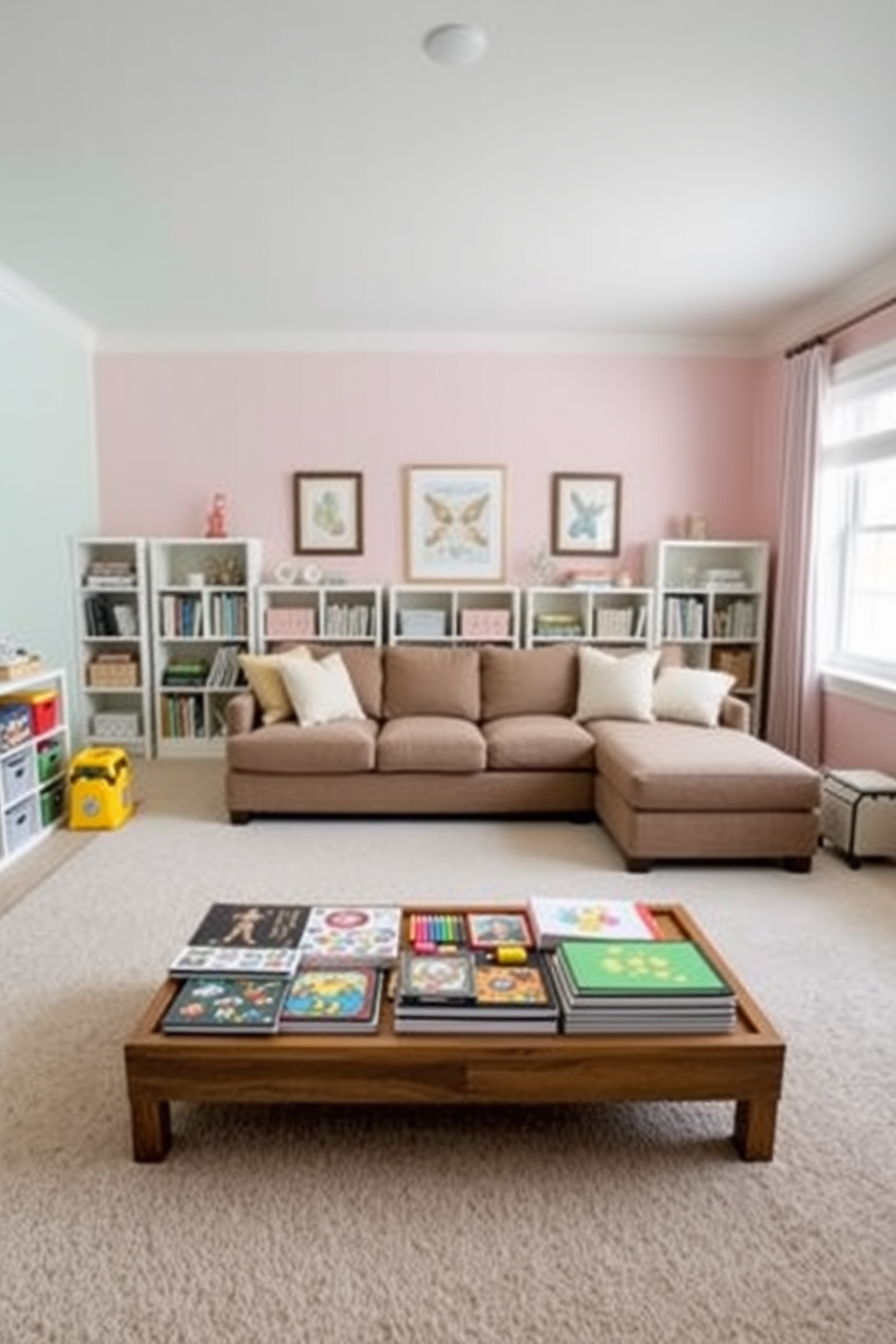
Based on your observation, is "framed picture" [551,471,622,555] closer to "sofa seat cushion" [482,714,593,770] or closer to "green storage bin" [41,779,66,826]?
"sofa seat cushion" [482,714,593,770]

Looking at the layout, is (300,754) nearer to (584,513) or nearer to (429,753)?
(429,753)

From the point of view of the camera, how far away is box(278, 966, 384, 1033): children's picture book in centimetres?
167

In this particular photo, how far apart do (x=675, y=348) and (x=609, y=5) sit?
3.25m

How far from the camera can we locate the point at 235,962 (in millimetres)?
1857

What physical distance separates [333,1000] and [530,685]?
2835mm

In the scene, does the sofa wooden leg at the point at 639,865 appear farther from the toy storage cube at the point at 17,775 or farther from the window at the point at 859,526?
the toy storage cube at the point at 17,775

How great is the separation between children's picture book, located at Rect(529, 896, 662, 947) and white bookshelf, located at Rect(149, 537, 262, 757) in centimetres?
328

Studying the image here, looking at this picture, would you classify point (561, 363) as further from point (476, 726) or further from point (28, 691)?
point (28, 691)

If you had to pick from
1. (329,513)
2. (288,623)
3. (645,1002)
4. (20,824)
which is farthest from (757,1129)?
(329,513)

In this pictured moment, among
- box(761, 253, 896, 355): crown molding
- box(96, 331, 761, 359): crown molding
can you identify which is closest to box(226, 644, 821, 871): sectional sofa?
box(96, 331, 761, 359): crown molding

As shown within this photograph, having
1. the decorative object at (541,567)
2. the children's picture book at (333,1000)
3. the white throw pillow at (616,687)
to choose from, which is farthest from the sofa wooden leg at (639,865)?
the decorative object at (541,567)

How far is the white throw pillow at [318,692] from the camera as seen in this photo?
403 centimetres

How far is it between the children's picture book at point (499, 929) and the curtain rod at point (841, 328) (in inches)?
134

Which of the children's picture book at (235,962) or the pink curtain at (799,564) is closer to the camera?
the children's picture book at (235,962)
